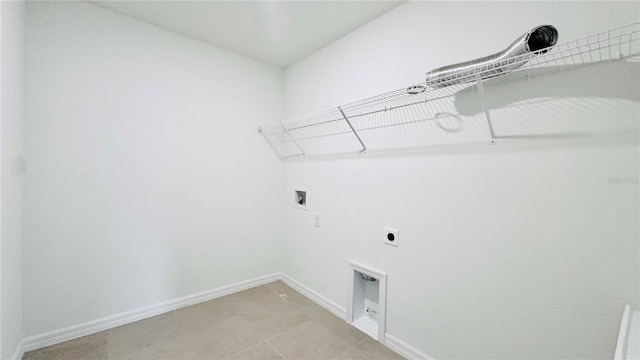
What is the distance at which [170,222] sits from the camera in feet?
7.91

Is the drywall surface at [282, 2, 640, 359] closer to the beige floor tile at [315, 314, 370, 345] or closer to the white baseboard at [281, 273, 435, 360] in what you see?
the white baseboard at [281, 273, 435, 360]

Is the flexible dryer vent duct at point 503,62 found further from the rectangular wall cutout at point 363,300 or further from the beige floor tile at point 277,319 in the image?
the beige floor tile at point 277,319

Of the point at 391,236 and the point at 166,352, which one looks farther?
the point at 391,236

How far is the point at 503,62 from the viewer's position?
1168 millimetres

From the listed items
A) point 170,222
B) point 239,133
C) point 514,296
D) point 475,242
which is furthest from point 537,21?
point 170,222

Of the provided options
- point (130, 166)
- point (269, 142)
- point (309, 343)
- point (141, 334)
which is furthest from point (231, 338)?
point (269, 142)

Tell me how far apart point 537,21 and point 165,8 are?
253 cm

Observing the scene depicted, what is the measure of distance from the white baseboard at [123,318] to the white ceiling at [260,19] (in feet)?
8.28

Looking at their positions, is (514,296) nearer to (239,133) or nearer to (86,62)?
(239,133)

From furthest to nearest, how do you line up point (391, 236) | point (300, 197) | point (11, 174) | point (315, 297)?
point (300, 197) → point (315, 297) → point (391, 236) → point (11, 174)

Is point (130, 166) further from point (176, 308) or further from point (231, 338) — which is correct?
point (231, 338)

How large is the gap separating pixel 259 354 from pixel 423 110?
2.07m

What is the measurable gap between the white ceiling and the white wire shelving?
736mm

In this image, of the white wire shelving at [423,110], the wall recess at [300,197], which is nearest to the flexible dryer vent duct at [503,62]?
the white wire shelving at [423,110]
